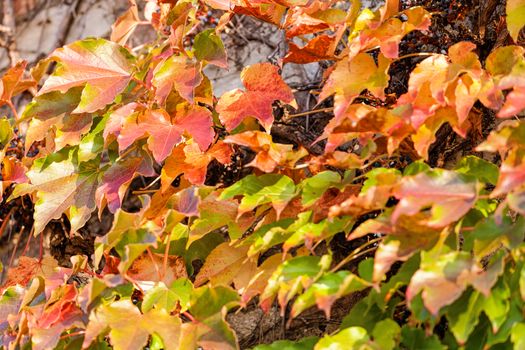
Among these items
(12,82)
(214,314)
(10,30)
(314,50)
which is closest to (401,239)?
(214,314)

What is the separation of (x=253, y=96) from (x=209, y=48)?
0.36 ft

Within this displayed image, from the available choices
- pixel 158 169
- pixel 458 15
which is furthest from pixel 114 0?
pixel 458 15

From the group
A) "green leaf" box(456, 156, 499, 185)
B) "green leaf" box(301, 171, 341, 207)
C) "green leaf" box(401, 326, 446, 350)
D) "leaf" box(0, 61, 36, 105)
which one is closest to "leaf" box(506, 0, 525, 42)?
"green leaf" box(456, 156, 499, 185)

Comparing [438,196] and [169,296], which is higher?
[438,196]

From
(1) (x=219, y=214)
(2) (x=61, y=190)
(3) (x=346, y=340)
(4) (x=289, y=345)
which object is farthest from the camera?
(2) (x=61, y=190)

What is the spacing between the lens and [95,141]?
1243 millimetres

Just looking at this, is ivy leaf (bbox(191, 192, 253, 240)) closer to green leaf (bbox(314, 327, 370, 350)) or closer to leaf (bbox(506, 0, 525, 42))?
green leaf (bbox(314, 327, 370, 350))

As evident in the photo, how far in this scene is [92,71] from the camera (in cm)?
118

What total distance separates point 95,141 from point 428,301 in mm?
692

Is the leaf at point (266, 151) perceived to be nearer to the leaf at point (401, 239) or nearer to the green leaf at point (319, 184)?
the green leaf at point (319, 184)

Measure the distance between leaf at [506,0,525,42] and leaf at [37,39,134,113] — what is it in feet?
1.94

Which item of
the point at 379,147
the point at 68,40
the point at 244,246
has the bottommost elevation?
the point at 68,40

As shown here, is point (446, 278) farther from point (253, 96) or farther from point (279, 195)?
point (253, 96)

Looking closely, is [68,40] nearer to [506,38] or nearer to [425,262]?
[506,38]
